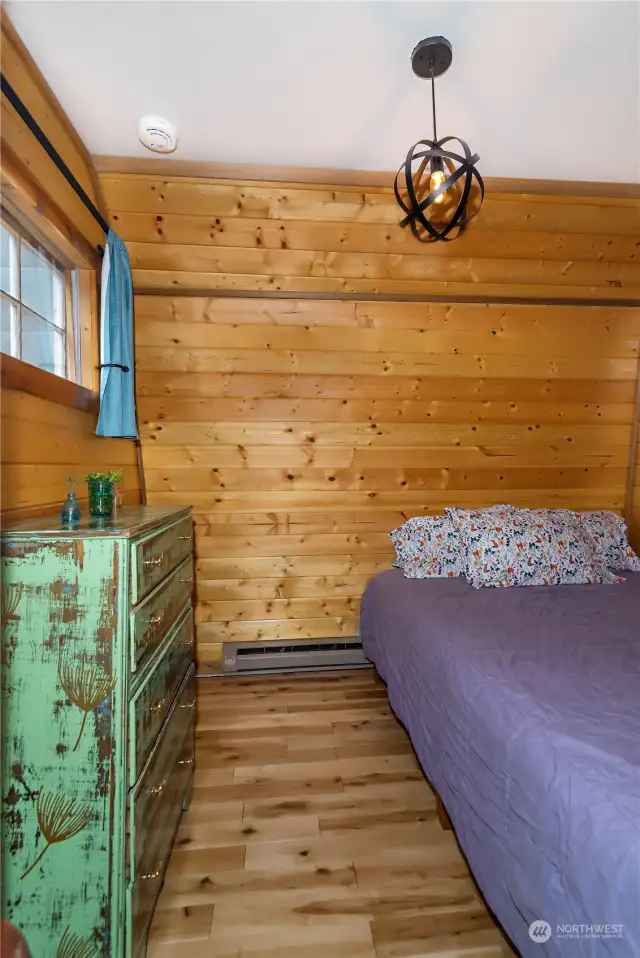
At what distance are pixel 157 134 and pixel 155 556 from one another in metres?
1.72

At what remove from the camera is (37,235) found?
1675 mm

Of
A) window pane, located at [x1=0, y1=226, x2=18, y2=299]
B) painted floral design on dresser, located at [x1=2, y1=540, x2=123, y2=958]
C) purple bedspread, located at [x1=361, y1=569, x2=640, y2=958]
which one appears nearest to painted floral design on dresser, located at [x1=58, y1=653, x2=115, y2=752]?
painted floral design on dresser, located at [x1=2, y1=540, x2=123, y2=958]

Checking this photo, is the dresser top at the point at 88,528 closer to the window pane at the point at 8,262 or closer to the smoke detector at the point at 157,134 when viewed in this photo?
the window pane at the point at 8,262

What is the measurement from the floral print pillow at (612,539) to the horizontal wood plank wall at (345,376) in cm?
24

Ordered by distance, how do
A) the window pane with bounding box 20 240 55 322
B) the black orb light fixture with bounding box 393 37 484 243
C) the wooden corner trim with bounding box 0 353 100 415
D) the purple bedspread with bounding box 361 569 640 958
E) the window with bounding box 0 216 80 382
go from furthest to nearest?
1. the window pane with bounding box 20 240 55 322
2. the window with bounding box 0 216 80 382
3. the black orb light fixture with bounding box 393 37 484 243
4. the wooden corner trim with bounding box 0 353 100 415
5. the purple bedspread with bounding box 361 569 640 958

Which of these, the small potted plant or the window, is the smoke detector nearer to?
the window

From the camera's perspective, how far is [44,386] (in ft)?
4.94

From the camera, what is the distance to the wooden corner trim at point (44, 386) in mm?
1278

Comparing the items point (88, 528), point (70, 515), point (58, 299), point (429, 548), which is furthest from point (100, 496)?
point (429, 548)

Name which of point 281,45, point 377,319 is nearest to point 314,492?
point 377,319

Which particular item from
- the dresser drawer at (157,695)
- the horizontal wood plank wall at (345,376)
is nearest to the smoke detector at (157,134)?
the horizontal wood plank wall at (345,376)

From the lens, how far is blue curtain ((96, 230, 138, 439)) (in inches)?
74.5

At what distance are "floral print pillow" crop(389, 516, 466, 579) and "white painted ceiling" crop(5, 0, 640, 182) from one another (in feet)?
5.69

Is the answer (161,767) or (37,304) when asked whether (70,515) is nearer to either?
(161,767)
